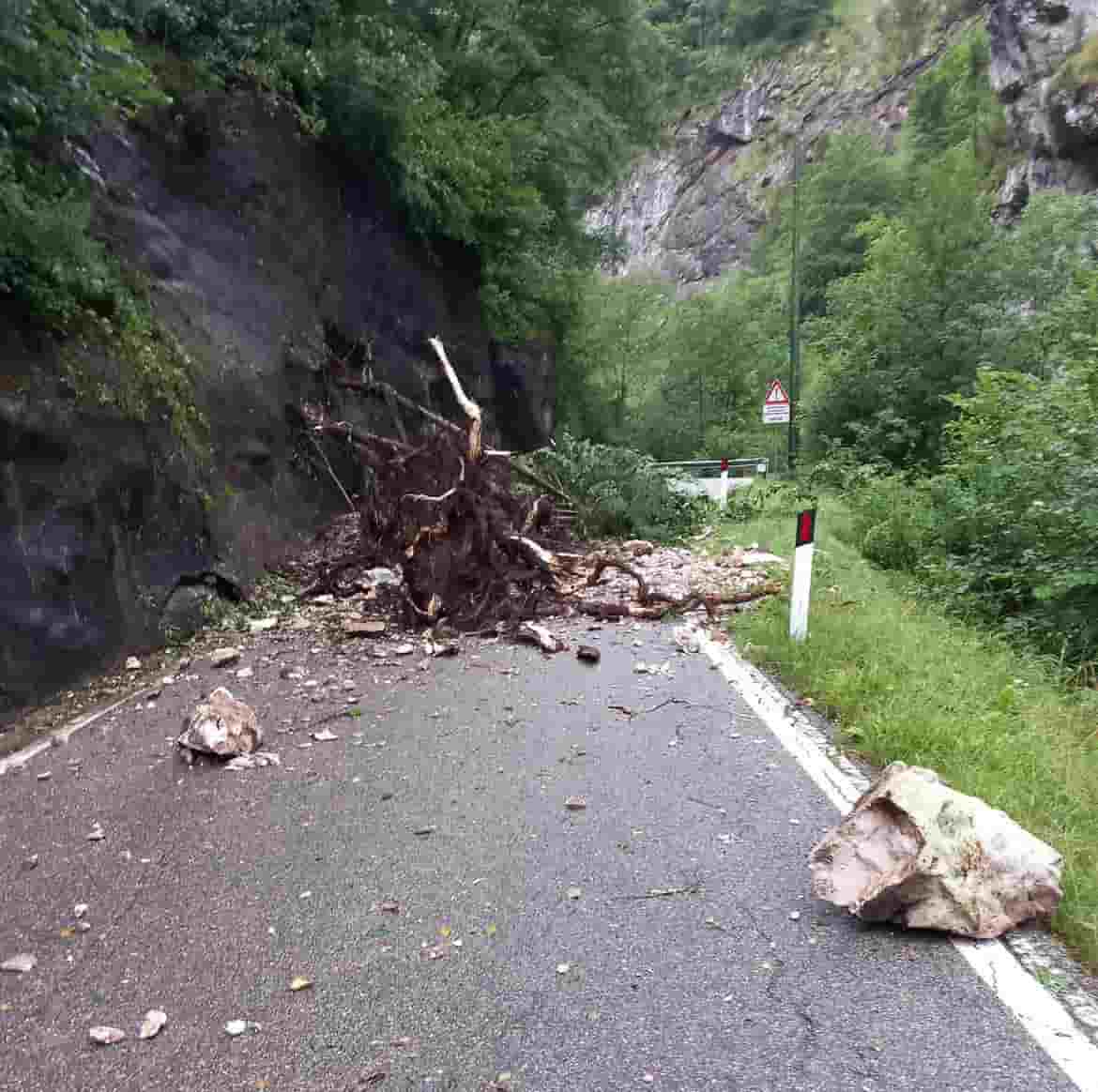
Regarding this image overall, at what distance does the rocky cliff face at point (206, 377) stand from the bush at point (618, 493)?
284 centimetres

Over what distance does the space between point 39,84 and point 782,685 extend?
20.5 ft

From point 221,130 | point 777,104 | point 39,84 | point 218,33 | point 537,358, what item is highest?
Answer: point 777,104

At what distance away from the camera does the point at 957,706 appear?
15.4 feet

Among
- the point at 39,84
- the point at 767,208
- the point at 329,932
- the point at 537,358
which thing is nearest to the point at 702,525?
the point at 537,358

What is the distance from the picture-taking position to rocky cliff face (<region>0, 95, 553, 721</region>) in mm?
5465

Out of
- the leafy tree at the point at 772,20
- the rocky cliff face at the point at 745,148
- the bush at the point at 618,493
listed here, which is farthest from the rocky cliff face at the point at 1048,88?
the leafy tree at the point at 772,20

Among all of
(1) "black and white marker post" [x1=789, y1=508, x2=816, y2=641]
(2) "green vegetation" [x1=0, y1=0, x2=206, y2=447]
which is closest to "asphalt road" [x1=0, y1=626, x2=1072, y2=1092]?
(1) "black and white marker post" [x1=789, y1=508, x2=816, y2=641]

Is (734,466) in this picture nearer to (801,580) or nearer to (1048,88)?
(801,580)

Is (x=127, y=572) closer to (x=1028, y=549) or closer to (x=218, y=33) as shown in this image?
(x=218, y=33)

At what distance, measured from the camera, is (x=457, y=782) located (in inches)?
164

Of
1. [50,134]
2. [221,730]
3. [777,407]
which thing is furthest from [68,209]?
[777,407]

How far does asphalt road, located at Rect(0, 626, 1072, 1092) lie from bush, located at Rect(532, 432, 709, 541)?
24.3 feet

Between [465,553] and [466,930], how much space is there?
503cm

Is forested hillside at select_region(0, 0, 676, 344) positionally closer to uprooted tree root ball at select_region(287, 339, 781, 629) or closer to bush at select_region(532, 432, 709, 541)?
uprooted tree root ball at select_region(287, 339, 781, 629)
